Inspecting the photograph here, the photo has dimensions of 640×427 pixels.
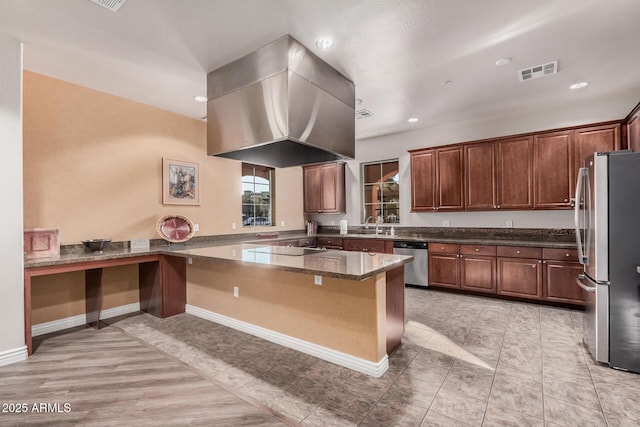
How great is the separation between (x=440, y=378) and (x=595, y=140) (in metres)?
3.80

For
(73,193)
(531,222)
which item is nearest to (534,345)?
(531,222)

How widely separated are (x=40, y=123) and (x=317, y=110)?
120 inches

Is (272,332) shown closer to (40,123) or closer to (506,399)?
(506,399)

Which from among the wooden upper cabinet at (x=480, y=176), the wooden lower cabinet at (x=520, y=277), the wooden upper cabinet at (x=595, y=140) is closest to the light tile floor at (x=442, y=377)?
the wooden lower cabinet at (x=520, y=277)

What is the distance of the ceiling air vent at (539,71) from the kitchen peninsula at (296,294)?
2456mm

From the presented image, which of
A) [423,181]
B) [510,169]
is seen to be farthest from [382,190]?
A: [510,169]

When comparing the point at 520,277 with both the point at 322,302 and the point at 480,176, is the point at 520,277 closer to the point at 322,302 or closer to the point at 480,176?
the point at 480,176

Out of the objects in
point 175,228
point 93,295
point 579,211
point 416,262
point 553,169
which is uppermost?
point 553,169

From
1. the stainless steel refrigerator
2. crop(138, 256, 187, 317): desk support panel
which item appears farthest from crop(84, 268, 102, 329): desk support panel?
the stainless steel refrigerator

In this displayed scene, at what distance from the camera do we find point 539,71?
10.5 ft

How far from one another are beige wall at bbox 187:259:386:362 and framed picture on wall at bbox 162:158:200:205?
124cm

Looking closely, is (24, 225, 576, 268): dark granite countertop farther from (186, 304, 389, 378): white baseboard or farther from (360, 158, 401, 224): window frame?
(186, 304, 389, 378): white baseboard

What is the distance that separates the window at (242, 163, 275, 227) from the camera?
549cm

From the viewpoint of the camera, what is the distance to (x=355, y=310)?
243 cm
